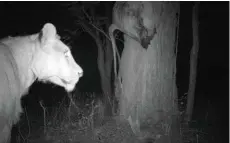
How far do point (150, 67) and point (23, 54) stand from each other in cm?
295

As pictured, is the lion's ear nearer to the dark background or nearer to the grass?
the grass

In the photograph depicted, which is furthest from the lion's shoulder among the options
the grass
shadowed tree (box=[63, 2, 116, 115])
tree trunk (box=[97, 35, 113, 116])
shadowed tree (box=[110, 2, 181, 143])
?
tree trunk (box=[97, 35, 113, 116])

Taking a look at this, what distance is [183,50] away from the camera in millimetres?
22703

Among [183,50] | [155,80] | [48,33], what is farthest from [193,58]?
[183,50]

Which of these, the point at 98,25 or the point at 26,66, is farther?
the point at 98,25

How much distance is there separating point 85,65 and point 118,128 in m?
18.8

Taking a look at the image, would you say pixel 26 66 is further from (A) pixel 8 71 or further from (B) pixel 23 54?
(A) pixel 8 71

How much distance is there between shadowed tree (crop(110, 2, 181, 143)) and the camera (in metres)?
5.26

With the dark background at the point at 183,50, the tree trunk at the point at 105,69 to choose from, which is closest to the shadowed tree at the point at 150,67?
the dark background at the point at 183,50

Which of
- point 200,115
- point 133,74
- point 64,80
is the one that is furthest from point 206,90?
point 64,80

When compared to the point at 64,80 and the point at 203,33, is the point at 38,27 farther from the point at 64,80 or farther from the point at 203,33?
the point at 203,33

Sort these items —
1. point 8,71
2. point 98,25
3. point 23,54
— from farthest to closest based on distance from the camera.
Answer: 1. point 98,25
2. point 23,54
3. point 8,71

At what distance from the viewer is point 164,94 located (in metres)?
5.70

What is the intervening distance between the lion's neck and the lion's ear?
0.73 feet
